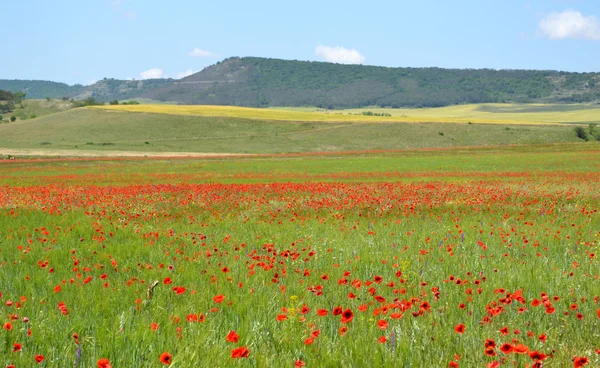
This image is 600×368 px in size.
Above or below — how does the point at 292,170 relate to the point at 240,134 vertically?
below

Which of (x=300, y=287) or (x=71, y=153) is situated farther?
(x=71, y=153)

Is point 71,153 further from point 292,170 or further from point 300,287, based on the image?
point 300,287

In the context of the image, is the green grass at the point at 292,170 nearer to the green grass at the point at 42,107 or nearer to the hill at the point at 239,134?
the hill at the point at 239,134

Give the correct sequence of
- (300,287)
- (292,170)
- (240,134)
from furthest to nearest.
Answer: (240,134) → (292,170) → (300,287)

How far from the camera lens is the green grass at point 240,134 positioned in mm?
84188

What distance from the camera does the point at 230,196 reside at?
2025cm

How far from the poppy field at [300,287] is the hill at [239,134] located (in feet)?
218

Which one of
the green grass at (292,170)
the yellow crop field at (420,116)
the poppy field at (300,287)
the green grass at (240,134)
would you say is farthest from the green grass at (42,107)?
the poppy field at (300,287)

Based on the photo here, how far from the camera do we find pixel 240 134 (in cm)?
9662

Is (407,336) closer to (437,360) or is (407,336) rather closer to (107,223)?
(437,360)

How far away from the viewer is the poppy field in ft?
13.6

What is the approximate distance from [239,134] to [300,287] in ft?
299

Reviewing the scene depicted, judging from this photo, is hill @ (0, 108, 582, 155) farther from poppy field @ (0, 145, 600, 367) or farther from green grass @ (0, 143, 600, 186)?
poppy field @ (0, 145, 600, 367)

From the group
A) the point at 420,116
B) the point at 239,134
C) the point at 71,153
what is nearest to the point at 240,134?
the point at 239,134
